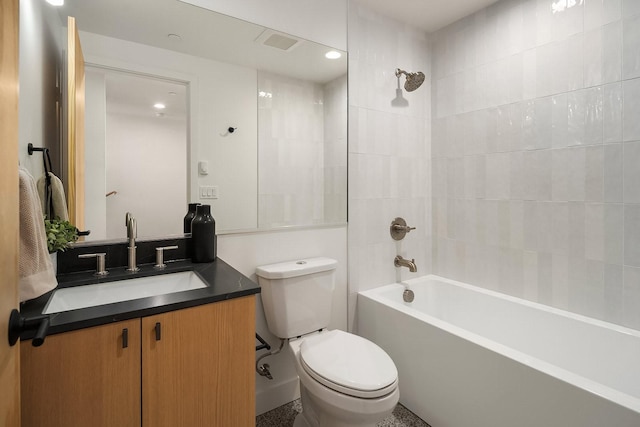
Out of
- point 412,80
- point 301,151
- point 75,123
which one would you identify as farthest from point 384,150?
point 75,123

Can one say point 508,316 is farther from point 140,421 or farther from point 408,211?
point 140,421

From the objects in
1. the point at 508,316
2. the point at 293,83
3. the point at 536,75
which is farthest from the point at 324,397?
the point at 536,75

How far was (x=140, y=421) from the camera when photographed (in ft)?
3.35

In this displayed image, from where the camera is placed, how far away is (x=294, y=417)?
184 cm

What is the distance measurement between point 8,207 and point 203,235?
0.89 m

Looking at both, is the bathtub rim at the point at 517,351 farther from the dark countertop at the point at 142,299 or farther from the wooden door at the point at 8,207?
the wooden door at the point at 8,207

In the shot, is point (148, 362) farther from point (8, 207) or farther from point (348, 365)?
point (348, 365)

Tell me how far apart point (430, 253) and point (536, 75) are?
1.38 metres

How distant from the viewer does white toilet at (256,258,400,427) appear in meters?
1.30

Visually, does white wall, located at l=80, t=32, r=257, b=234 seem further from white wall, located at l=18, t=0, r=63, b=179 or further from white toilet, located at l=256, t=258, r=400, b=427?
white toilet, located at l=256, t=258, r=400, b=427

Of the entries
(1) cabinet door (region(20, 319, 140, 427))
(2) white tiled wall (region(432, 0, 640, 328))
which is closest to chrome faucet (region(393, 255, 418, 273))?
(2) white tiled wall (region(432, 0, 640, 328))

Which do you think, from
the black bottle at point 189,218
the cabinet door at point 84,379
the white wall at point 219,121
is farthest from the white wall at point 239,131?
the cabinet door at point 84,379

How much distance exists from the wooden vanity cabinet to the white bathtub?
0.99 m

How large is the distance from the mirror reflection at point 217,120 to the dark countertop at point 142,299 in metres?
0.23
